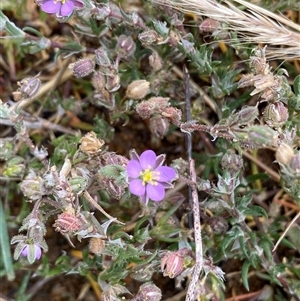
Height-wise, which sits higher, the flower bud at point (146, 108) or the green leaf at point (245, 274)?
the flower bud at point (146, 108)

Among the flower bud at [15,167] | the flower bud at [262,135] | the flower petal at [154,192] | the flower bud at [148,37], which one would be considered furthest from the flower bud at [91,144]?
the flower bud at [262,135]

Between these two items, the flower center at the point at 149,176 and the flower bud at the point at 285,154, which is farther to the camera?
the flower center at the point at 149,176

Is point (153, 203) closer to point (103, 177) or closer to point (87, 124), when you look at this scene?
point (103, 177)

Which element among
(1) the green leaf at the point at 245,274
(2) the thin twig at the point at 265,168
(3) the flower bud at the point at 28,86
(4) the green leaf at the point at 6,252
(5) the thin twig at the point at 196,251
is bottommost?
(4) the green leaf at the point at 6,252

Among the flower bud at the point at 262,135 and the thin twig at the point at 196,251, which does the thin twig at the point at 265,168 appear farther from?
the flower bud at the point at 262,135

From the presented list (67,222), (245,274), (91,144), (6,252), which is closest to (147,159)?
(91,144)

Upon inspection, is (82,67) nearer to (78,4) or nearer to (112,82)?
(112,82)

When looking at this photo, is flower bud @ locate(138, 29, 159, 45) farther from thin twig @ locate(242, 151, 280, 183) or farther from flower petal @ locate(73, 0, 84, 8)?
thin twig @ locate(242, 151, 280, 183)

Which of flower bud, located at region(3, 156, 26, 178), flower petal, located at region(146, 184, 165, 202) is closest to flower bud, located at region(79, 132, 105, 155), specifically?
flower petal, located at region(146, 184, 165, 202)

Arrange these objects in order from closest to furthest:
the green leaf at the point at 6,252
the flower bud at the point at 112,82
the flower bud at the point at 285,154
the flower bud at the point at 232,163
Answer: the flower bud at the point at 285,154, the flower bud at the point at 232,163, the flower bud at the point at 112,82, the green leaf at the point at 6,252
